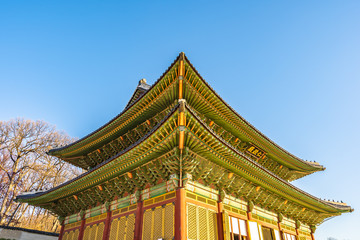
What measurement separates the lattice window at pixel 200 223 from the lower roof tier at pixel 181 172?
1210 millimetres

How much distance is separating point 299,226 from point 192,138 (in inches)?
483

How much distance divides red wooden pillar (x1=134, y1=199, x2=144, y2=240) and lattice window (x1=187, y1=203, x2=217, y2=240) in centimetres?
246

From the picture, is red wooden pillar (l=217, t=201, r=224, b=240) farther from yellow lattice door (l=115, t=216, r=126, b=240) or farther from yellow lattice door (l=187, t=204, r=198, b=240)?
yellow lattice door (l=115, t=216, r=126, b=240)

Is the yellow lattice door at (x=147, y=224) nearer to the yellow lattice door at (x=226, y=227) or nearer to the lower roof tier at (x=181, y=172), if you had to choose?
the lower roof tier at (x=181, y=172)

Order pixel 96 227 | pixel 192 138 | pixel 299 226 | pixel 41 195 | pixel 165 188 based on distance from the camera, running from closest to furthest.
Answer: pixel 192 138, pixel 165 188, pixel 96 227, pixel 41 195, pixel 299 226

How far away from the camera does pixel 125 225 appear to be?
35.1 ft

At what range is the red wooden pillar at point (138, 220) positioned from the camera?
9609 mm

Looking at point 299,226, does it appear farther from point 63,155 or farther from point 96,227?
point 63,155

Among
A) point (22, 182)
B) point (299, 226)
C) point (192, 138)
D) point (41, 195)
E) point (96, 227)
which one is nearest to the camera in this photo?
point (192, 138)

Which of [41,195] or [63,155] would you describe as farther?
[63,155]

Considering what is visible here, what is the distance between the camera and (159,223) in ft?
29.8

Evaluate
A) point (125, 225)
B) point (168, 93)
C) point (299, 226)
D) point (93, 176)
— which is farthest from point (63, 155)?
point (299, 226)

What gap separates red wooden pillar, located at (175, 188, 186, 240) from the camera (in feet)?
26.4

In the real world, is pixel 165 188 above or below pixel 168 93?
below
